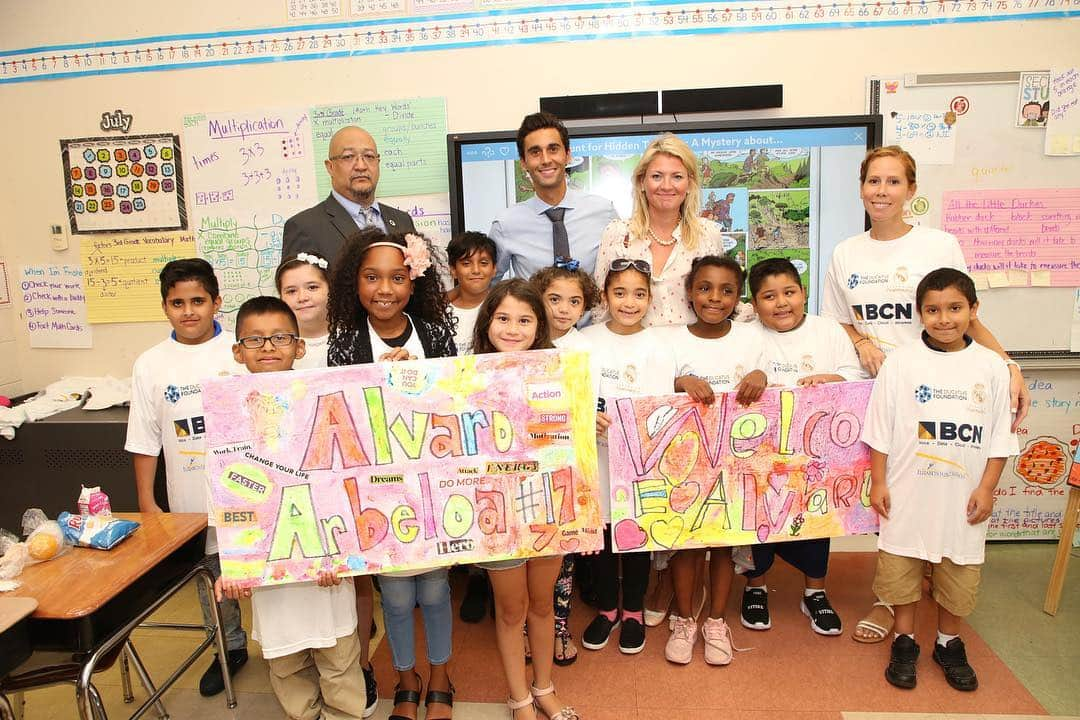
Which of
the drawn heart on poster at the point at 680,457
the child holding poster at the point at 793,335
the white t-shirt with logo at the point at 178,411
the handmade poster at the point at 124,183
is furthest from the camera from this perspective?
the handmade poster at the point at 124,183

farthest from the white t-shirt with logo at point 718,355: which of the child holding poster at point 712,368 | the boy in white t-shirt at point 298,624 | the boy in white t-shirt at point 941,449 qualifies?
the boy in white t-shirt at point 298,624

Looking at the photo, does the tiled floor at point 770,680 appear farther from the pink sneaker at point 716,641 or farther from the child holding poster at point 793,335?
the child holding poster at point 793,335

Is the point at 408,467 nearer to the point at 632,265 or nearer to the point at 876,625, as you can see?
the point at 632,265

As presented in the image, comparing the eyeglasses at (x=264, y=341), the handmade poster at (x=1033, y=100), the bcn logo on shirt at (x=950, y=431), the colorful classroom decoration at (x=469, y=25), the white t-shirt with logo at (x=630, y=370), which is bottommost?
the bcn logo on shirt at (x=950, y=431)

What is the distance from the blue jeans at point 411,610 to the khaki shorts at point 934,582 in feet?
4.99

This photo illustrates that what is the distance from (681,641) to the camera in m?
2.55

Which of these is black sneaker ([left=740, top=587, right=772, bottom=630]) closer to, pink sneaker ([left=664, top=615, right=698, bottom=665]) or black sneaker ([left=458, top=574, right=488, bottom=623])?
pink sneaker ([left=664, top=615, right=698, bottom=665])

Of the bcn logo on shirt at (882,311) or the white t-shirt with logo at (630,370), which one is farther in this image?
the bcn logo on shirt at (882,311)

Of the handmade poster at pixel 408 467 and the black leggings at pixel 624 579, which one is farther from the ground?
the handmade poster at pixel 408 467

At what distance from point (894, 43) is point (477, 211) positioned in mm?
2166

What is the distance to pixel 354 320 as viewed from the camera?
88.0 inches

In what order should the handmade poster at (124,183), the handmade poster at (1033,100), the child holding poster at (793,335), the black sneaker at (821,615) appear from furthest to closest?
1. the handmade poster at (124,183)
2. the handmade poster at (1033,100)
3. the black sneaker at (821,615)
4. the child holding poster at (793,335)

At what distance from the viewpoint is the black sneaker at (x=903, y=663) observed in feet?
7.64

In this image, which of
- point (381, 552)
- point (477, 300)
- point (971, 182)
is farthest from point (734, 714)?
point (971, 182)
